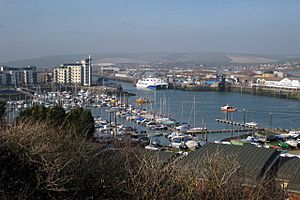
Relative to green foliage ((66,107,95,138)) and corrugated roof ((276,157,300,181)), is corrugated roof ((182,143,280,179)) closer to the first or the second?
corrugated roof ((276,157,300,181))

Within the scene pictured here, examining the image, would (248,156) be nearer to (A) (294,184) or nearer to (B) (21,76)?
(A) (294,184)

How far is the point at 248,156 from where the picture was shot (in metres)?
2.35

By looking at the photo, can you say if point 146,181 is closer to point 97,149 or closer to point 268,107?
point 97,149

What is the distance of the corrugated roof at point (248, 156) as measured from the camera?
7.21ft

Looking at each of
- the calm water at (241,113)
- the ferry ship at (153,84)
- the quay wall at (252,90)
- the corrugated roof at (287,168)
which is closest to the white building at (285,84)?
the quay wall at (252,90)

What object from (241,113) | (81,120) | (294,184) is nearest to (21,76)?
(241,113)

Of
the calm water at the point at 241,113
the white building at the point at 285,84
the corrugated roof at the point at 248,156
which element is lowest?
the calm water at the point at 241,113

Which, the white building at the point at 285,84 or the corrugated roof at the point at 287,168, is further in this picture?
the white building at the point at 285,84

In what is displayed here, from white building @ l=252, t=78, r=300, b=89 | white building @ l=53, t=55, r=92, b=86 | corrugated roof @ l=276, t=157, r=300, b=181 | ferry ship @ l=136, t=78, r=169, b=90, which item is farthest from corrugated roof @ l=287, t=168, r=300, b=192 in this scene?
white building @ l=53, t=55, r=92, b=86

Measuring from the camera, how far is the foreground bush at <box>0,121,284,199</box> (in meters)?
1.24

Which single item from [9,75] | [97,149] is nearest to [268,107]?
[97,149]

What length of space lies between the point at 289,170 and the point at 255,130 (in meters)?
4.13

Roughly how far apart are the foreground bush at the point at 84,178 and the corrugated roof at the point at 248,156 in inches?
26.5

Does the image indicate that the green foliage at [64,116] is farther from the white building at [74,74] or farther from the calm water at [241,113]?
the white building at [74,74]
